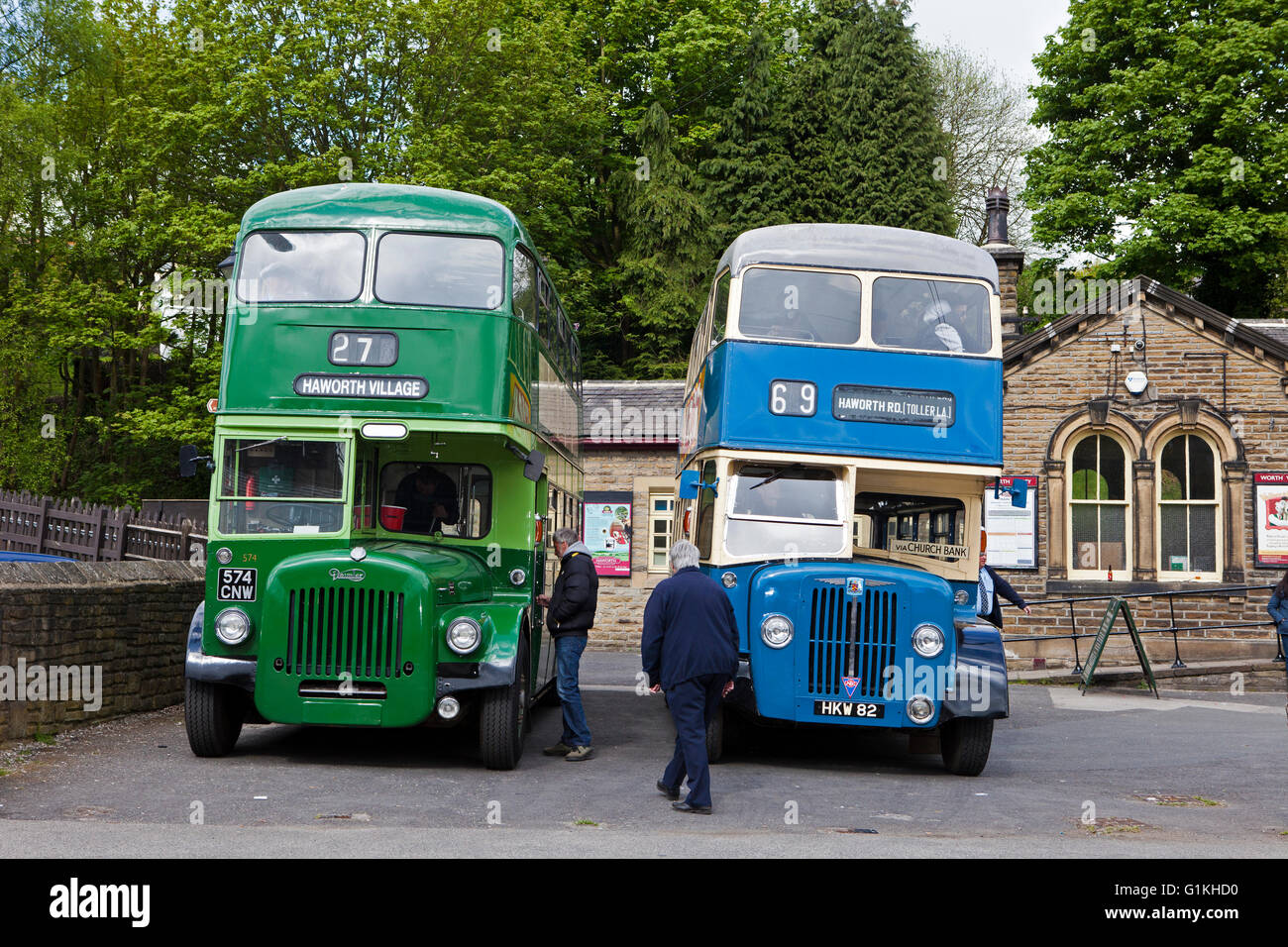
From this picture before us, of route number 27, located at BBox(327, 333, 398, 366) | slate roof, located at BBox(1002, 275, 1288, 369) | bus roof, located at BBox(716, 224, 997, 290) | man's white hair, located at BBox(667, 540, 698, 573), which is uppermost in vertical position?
slate roof, located at BBox(1002, 275, 1288, 369)

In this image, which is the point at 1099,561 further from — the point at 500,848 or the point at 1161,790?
the point at 500,848

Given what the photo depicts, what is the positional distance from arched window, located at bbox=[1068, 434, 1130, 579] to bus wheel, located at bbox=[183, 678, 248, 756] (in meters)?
15.1

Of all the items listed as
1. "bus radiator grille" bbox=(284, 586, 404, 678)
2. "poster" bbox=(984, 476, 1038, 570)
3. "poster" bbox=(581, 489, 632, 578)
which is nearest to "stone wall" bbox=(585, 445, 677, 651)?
"poster" bbox=(581, 489, 632, 578)

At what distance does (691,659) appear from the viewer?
28.4 feet

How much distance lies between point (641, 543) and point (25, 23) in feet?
63.0

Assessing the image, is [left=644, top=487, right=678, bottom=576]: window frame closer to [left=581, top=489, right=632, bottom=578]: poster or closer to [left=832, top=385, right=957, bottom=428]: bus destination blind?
[left=581, top=489, right=632, bottom=578]: poster

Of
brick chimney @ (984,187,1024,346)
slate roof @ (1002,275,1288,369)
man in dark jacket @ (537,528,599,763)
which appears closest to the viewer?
man in dark jacket @ (537,528,599,763)

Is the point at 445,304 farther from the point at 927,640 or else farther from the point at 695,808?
the point at 927,640

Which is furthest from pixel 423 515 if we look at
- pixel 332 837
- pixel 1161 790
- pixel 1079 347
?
pixel 1079 347

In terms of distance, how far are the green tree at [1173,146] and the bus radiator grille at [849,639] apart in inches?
943

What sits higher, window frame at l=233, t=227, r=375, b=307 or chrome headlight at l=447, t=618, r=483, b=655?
window frame at l=233, t=227, r=375, b=307

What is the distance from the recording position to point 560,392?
48.4 feet

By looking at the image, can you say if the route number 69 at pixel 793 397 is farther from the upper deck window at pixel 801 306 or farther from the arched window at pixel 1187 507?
the arched window at pixel 1187 507

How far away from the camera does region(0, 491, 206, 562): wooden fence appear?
54.2 feet
